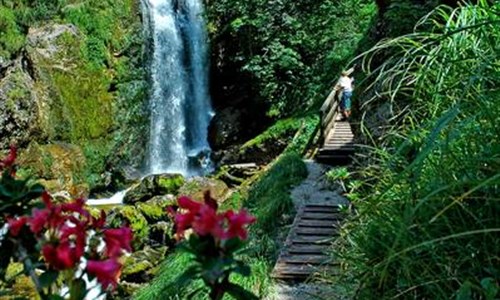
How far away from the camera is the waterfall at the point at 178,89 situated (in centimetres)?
1772

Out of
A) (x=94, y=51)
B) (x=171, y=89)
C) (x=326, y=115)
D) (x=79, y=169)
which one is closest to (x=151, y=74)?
(x=171, y=89)

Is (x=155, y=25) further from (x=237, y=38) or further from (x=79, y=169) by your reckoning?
A: (x=79, y=169)

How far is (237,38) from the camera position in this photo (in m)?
17.7

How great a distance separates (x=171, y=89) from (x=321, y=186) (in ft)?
34.4

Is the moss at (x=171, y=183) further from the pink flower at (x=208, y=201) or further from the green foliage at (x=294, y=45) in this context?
the pink flower at (x=208, y=201)

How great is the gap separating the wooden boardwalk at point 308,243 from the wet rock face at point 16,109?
947cm

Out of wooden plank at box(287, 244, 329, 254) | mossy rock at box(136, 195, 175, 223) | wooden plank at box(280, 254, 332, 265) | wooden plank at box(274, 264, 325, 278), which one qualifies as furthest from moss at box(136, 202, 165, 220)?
wooden plank at box(274, 264, 325, 278)

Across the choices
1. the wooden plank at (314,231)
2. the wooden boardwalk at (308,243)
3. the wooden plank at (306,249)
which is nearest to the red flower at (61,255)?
the wooden boardwalk at (308,243)

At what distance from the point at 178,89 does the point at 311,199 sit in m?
11.2

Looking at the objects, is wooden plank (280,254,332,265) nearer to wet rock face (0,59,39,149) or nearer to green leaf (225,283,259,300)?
green leaf (225,283,259,300)

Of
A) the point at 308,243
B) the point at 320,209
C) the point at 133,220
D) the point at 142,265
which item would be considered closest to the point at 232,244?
the point at 308,243

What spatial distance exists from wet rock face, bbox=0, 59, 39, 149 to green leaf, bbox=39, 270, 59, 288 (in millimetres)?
13856

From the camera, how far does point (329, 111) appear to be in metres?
12.5

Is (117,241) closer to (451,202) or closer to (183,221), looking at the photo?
(183,221)
